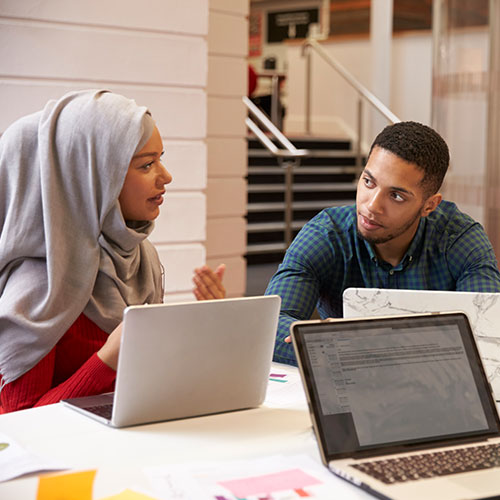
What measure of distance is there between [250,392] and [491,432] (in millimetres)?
405

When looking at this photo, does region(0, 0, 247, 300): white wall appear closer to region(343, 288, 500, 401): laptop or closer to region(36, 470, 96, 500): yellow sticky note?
region(343, 288, 500, 401): laptop

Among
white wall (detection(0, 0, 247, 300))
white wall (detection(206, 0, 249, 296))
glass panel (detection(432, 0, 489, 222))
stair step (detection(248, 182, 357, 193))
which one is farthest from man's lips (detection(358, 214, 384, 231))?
glass panel (detection(432, 0, 489, 222))

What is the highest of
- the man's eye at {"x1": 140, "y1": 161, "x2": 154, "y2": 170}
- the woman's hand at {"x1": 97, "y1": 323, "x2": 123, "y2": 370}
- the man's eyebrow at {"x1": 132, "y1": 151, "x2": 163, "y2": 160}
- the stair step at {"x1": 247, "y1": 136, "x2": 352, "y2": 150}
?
the stair step at {"x1": 247, "y1": 136, "x2": 352, "y2": 150}

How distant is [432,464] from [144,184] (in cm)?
92

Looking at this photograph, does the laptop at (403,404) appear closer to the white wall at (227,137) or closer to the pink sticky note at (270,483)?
the pink sticky note at (270,483)

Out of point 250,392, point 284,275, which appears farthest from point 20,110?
point 250,392

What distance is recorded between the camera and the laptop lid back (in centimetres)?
121

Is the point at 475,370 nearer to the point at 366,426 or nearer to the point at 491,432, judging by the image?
the point at 491,432

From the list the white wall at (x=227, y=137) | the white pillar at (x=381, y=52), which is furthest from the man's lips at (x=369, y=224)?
the white pillar at (x=381, y=52)

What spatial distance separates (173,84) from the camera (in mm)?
3631

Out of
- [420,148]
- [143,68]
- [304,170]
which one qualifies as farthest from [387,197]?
[304,170]

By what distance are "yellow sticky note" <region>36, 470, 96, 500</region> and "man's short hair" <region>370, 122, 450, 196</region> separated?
1178 millimetres

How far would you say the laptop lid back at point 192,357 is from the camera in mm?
1213

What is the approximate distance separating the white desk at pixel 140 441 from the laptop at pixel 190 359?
0.09 ft
